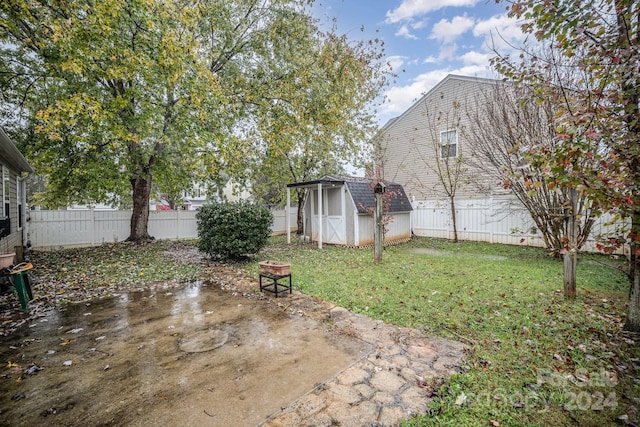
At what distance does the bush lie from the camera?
772cm

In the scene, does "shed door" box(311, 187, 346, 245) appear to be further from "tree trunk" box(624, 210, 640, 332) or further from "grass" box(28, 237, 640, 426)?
"tree trunk" box(624, 210, 640, 332)

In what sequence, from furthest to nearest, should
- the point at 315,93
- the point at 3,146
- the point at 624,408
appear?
the point at 315,93
the point at 3,146
the point at 624,408

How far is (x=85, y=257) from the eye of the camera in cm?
889

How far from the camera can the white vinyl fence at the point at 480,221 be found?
32.9 ft

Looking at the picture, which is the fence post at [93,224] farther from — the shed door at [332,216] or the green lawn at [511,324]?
the shed door at [332,216]

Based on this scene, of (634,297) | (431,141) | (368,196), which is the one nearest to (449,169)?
(431,141)

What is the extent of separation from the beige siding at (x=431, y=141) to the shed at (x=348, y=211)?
2243mm

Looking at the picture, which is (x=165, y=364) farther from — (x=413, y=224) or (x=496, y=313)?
(x=413, y=224)

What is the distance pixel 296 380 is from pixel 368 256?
6.35 metres

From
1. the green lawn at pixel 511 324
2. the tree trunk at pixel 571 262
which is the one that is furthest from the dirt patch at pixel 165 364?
the tree trunk at pixel 571 262

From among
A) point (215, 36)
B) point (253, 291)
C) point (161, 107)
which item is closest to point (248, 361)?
point (253, 291)

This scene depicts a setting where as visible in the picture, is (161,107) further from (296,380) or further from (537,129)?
(537,129)

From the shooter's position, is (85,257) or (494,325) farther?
(85,257)

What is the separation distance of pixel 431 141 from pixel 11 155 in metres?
14.3
